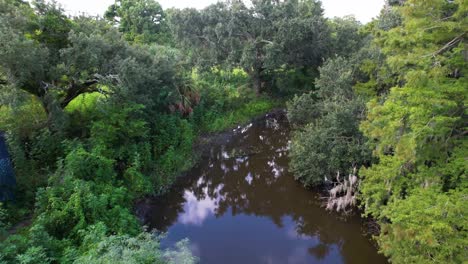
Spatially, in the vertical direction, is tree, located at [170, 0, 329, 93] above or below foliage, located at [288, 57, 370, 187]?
above

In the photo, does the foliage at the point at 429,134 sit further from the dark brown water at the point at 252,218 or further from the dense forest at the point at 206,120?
the dark brown water at the point at 252,218

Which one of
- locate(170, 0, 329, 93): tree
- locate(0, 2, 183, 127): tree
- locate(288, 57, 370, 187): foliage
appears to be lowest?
locate(288, 57, 370, 187): foliage

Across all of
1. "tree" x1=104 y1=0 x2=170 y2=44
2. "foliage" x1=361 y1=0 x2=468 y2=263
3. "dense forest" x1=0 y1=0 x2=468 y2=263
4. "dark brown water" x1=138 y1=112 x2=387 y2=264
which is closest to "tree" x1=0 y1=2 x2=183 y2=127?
"dense forest" x1=0 y1=0 x2=468 y2=263

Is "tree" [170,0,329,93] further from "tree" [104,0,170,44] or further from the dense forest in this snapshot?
"tree" [104,0,170,44]

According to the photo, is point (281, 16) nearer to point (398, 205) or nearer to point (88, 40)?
point (88, 40)

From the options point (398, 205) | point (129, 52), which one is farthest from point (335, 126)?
point (129, 52)

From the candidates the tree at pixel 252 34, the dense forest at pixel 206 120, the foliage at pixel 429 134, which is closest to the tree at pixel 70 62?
the dense forest at pixel 206 120
